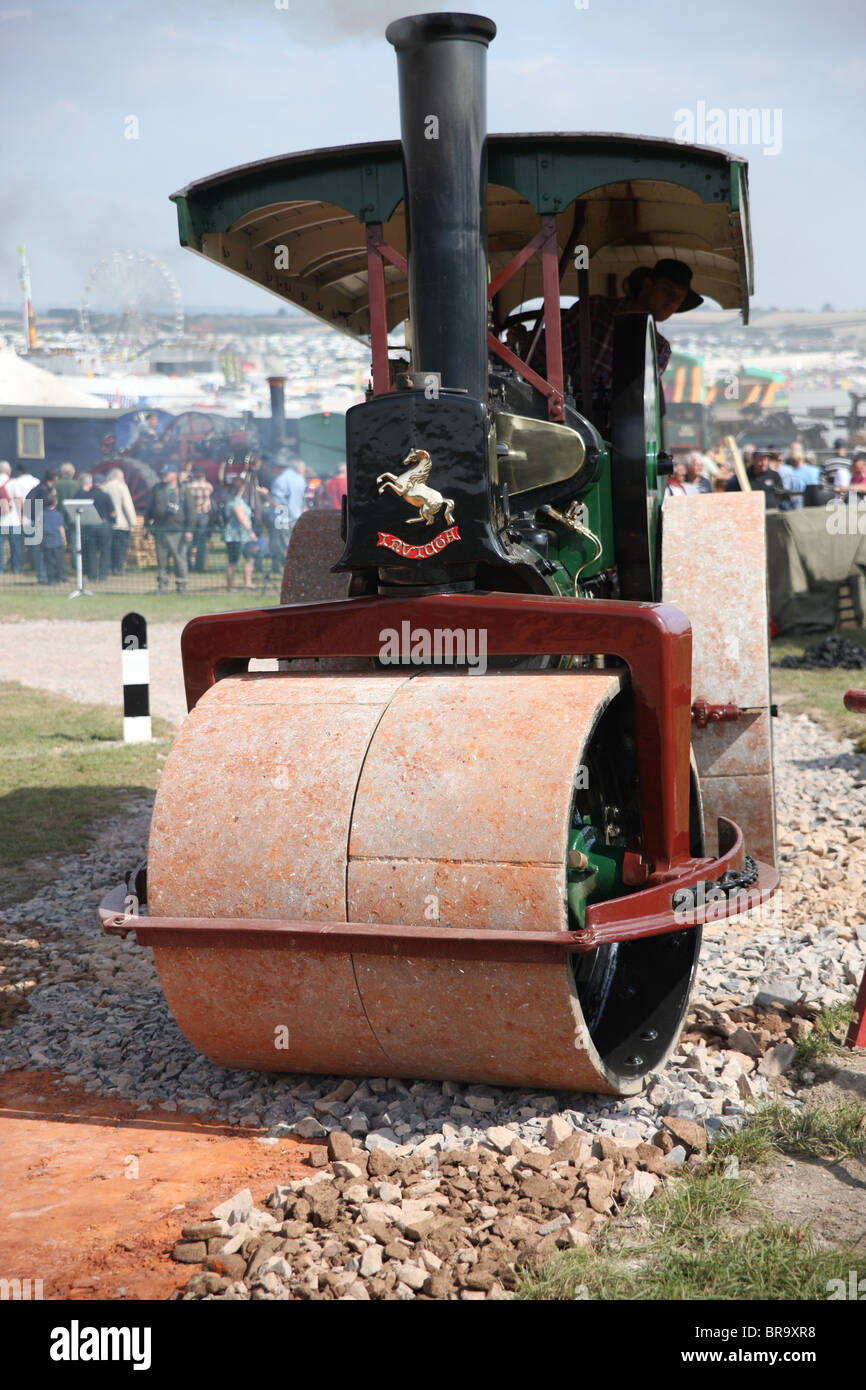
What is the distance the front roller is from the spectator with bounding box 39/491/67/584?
17.2 metres

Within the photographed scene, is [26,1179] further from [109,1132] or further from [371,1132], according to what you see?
[371,1132]

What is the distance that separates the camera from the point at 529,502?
4469 mm

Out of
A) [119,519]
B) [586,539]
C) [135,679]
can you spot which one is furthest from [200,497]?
[586,539]

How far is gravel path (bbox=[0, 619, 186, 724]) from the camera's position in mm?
11953

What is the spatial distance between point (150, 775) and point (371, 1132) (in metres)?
5.21

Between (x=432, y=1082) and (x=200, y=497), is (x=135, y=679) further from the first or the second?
(x=200, y=497)

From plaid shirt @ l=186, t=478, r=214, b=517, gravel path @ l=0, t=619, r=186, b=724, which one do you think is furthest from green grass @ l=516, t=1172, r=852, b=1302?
plaid shirt @ l=186, t=478, r=214, b=517

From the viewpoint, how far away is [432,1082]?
3.72 m

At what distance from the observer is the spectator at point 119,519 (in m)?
20.5

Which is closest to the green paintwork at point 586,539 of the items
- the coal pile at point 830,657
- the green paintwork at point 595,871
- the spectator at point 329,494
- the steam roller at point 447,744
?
the steam roller at point 447,744

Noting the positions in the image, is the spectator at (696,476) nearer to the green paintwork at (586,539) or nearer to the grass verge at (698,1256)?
the green paintwork at (586,539)

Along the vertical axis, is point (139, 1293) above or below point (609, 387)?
below

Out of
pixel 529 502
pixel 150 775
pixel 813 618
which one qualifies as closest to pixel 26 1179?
pixel 529 502

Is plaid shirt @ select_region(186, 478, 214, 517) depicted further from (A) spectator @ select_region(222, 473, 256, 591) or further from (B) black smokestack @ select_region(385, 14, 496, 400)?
(B) black smokestack @ select_region(385, 14, 496, 400)
